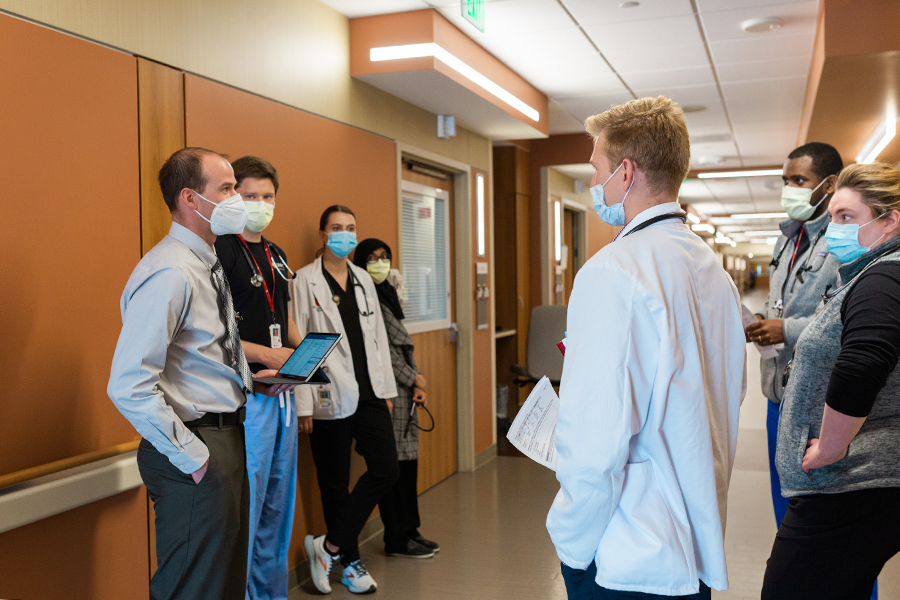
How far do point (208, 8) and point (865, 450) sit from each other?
283 cm

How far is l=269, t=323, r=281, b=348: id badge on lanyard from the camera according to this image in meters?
2.82

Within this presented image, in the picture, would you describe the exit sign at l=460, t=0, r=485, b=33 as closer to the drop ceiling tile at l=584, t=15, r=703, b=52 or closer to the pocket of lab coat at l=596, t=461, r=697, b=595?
the drop ceiling tile at l=584, t=15, r=703, b=52

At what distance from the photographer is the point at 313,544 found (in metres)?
3.48

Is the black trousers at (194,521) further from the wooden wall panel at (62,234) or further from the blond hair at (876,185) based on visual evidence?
the blond hair at (876,185)

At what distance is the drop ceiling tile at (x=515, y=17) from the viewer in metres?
3.99

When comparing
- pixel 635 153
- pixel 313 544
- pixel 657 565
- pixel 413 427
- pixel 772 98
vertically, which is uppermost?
pixel 772 98

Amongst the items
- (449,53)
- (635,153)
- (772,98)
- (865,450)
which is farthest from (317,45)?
(772,98)

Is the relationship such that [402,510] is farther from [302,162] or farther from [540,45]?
[540,45]

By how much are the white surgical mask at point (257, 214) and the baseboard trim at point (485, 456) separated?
11.7ft

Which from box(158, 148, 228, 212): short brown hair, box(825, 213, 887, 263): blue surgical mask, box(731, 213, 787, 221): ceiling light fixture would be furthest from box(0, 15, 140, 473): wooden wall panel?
box(731, 213, 787, 221): ceiling light fixture

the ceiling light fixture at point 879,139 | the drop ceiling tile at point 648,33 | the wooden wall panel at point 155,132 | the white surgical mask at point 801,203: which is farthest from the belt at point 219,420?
the ceiling light fixture at point 879,139

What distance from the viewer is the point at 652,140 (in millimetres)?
1472

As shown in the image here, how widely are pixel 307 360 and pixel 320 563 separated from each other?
1.44m

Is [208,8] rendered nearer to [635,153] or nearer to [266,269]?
[266,269]
